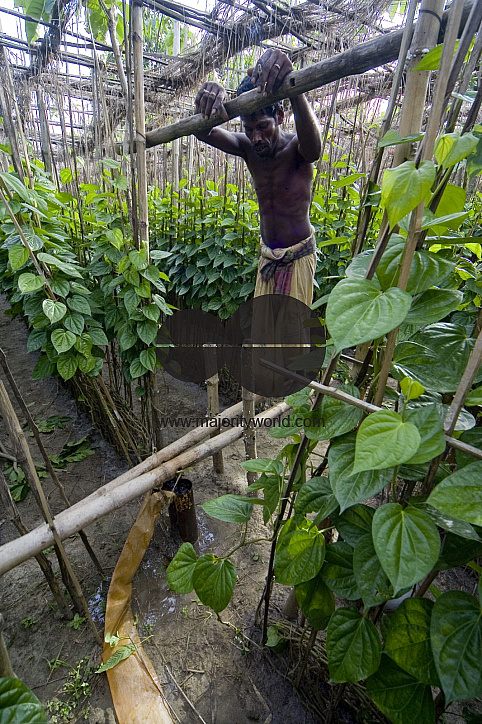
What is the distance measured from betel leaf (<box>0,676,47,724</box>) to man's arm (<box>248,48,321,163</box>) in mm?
1433

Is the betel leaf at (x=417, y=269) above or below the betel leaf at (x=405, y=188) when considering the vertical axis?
below

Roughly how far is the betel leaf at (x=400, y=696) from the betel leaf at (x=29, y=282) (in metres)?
1.52

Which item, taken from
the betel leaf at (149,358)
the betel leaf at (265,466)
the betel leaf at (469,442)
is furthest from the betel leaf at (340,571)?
the betel leaf at (149,358)

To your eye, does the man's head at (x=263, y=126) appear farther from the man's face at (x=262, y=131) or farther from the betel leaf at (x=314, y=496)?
the betel leaf at (x=314, y=496)

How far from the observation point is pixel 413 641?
61 cm

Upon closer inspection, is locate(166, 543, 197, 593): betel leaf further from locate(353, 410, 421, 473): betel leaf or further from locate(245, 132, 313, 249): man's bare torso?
locate(245, 132, 313, 249): man's bare torso

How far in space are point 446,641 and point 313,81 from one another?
4.34ft

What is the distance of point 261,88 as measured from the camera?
44.2 inches

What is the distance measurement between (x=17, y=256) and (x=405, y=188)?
1431mm

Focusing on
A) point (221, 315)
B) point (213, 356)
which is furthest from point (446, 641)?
point (221, 315)

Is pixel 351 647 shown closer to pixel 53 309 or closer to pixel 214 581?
pixel 214 581

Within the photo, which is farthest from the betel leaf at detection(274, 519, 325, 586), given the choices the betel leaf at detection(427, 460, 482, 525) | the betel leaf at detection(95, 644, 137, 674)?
the betel leaf at detection(95, 644, 137, 674)

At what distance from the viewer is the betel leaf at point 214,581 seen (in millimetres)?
874

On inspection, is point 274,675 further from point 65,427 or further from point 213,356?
point 65,427
